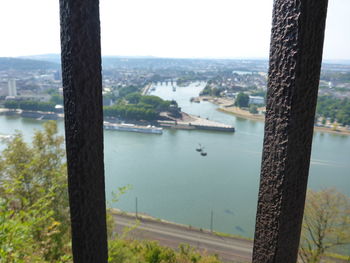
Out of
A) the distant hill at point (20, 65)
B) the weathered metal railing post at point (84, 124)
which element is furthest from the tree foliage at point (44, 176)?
the distant hill at point (20, 65)

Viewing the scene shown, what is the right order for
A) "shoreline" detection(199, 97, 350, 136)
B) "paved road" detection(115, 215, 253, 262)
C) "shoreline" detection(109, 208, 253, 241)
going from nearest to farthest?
"paved road" detection(115, 215, 253, 262)
"shoreline" detection(109, 208, 253, 241)
"shoreline" detection(199, 97, 350, 136)

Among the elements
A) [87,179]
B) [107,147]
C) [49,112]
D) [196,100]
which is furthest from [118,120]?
[87,179]

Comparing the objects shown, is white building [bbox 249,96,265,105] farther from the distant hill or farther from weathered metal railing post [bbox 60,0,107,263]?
the distant hill

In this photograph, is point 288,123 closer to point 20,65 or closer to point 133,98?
point 133,98

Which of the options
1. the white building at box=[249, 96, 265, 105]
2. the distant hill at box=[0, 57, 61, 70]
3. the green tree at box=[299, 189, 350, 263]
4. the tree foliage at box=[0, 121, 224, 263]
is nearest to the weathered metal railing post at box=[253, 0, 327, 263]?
the tree foliage at box=[0, 121, 224, 263]

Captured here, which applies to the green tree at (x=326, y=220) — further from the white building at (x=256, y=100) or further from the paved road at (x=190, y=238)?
the white building at (x=256, y=100)

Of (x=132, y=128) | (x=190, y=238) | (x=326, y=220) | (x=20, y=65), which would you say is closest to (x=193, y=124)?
(x=132, y=128)
